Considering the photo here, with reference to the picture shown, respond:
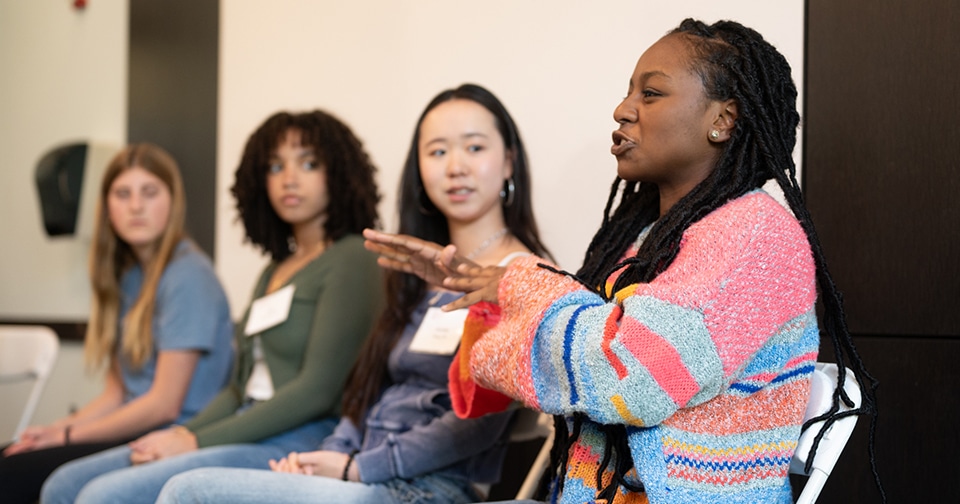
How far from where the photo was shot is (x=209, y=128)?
351cm

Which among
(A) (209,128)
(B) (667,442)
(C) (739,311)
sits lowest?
(B) (667,442)

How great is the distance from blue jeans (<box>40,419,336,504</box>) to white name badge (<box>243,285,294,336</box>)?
0.94 ft

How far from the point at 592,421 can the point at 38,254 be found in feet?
11.7

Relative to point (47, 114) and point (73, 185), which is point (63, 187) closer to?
point (73, 185)

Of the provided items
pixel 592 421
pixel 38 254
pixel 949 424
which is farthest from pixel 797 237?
pixel 38 254

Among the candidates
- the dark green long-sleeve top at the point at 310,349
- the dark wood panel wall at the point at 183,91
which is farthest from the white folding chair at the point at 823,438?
the dark wood panel wall at the point at 183,91

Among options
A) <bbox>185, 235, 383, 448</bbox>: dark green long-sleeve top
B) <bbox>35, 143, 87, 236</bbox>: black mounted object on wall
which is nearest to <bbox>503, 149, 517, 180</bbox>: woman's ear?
<bbox>185, 235, 383, 448</bbox>: dark green long-sleeve top

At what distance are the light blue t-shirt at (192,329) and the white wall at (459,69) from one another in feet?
0.77

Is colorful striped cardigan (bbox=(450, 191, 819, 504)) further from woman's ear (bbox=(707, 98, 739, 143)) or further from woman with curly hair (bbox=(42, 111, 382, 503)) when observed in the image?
woman with curly hair (bbox=(42, 111, 382, 503))

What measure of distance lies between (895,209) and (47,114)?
12.1 feet

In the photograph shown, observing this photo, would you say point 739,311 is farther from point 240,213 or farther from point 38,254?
point 38,254

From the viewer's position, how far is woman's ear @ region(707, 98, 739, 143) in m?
1.33

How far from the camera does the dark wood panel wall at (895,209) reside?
170cm

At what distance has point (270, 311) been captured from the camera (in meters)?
2.38
